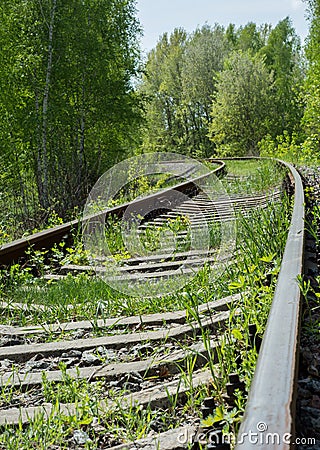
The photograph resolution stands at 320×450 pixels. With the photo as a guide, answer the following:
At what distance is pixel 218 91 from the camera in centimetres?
4606

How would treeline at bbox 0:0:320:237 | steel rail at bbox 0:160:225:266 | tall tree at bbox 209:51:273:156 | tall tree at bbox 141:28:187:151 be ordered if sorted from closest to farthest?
steel rail at bbox 0:160:225:266 → treeline at bbox 0:0:320:237 → tall tree at bbox 209:51:273:156 → tall tree at bbox 141:28:187:151

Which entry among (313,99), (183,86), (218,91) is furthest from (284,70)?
(313,99)

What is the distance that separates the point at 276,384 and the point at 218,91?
46974mm

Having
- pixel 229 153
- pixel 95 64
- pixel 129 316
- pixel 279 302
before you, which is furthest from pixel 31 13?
pixel 229 153

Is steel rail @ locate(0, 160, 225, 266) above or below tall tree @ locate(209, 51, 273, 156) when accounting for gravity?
below

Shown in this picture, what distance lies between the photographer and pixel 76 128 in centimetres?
1578

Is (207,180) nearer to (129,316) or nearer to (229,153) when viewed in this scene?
(129,316)

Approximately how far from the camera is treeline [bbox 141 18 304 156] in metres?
41.0

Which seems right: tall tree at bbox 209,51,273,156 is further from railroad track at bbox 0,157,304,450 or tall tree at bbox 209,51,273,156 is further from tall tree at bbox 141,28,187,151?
railroad track at bbox 0,157,304,450

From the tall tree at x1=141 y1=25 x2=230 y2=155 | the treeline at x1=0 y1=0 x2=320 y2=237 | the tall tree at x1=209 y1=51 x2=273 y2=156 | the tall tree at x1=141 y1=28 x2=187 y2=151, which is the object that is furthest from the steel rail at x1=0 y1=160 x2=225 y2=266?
the tall tree at x1=141 y1=28 x2=187 y2=151

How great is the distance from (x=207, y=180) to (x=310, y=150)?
3.97 meters

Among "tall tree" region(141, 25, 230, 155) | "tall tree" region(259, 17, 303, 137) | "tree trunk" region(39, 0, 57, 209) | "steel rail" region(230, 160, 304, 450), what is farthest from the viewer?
"tall tree" region(141, 25, 230, 155)

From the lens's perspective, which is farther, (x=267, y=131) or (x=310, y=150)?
(x=267, y=131)

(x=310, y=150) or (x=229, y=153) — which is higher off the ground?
(x=229, y=153)
